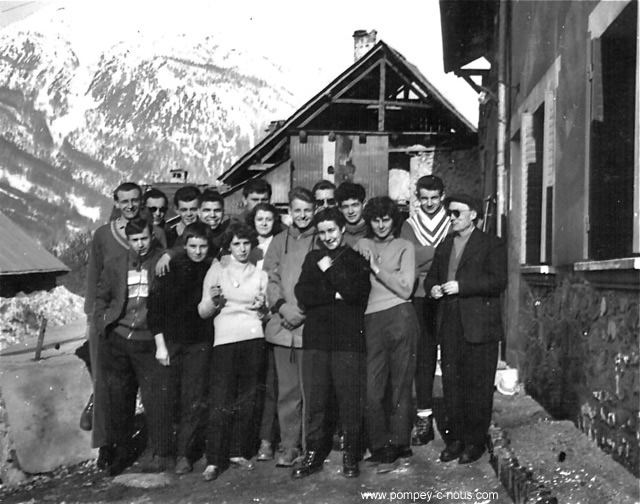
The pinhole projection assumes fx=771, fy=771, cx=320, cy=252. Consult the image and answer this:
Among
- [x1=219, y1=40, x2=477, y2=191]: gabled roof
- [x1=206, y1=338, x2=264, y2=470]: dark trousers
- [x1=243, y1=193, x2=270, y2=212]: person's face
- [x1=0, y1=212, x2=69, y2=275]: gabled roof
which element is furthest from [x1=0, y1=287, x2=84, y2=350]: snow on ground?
[x1=206, y1=338, x2=264, y2=470]: dark trousers

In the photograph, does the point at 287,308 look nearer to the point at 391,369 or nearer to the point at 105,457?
the point at 391,369

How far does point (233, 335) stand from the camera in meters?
4.77

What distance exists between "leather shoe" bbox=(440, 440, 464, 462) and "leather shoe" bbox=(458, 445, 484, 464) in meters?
0.06

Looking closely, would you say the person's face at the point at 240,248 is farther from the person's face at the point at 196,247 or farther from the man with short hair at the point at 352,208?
the man with short hair at the point at 352,208

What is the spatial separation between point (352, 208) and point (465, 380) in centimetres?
129

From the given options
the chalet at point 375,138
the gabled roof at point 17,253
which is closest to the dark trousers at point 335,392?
the gabled roof at point 17,253

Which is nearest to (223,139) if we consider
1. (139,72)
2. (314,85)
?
(139,72)

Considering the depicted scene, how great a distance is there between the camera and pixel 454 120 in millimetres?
12852

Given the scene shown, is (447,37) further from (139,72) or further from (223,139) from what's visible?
(223,139)

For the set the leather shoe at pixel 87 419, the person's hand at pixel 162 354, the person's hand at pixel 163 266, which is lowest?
the leather shoe at pixel 87 419

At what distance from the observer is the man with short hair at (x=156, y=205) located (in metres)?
5.39

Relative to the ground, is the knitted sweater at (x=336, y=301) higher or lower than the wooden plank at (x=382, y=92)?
lower

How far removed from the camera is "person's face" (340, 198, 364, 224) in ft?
16.3

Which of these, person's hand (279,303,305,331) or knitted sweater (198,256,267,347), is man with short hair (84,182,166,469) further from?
person's hand (279,303,305,331)
